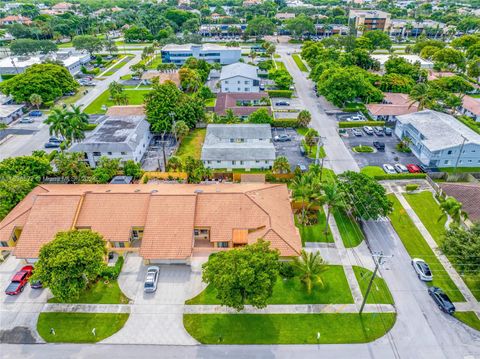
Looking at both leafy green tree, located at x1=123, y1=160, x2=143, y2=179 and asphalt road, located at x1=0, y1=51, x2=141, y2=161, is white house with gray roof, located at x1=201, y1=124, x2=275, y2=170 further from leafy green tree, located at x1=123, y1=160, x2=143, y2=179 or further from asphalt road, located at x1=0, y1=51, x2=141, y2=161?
asphalt road, located at x1=0, y1=51, x2=141, y2=161

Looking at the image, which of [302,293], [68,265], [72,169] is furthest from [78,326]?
[72,169]

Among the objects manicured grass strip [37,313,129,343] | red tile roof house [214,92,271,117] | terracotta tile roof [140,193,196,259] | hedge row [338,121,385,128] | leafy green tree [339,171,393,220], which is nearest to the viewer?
manicured grass strip [37,313,129,343]

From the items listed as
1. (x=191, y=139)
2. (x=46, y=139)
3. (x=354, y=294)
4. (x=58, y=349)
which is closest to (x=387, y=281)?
(x=354, y=294)

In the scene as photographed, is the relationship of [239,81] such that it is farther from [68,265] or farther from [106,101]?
[68,265]

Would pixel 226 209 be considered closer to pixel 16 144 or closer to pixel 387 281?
pixel 387 281

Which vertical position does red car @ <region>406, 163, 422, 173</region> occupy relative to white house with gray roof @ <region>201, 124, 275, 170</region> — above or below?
below

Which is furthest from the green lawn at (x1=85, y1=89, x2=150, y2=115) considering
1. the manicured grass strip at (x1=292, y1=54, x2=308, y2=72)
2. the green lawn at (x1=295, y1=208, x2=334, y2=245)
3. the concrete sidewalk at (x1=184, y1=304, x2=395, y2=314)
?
the concrete sidewalk at (x1=184, y1=304, x2=395, y2=314)
